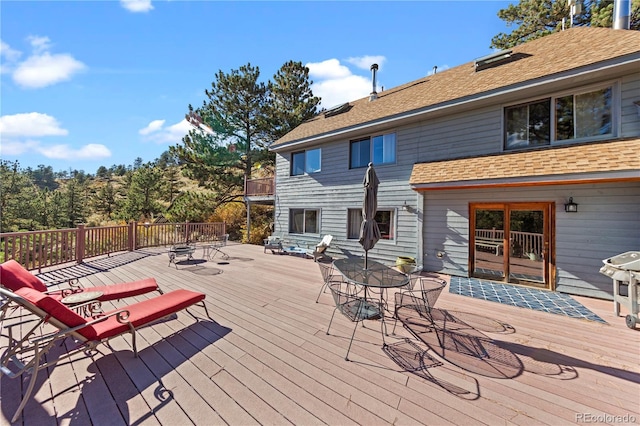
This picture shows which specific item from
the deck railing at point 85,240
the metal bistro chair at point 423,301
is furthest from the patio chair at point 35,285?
the metal bistro chair at point 423,301

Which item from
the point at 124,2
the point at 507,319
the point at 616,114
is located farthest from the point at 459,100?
the point at 124,2

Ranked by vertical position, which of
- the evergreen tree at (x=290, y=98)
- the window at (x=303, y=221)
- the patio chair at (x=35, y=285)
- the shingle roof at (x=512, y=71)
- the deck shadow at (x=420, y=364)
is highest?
the evergreen tree at (x=290, y=98)

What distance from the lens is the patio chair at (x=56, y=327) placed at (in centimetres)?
212

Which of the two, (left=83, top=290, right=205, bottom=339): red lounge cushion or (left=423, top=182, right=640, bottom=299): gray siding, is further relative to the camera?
(left=423, top=182, right=640, bottom=299): gray siding

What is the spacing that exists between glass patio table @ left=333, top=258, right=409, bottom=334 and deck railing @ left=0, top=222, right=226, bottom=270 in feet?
24.3

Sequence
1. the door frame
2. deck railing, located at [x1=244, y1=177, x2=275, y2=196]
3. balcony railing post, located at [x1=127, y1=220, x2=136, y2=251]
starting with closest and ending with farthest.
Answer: the door frame < balcony railing post, located at [x1=127, y1=220, x2=136, y2=251] < deck railing, located at [x1=244, y1=177, x2=275, y2=196]

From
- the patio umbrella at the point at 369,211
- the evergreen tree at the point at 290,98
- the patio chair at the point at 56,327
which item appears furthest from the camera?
the evergreen tree at the point at 290,98

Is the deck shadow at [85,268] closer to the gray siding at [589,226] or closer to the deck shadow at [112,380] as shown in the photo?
the deck shadow at [112,380]

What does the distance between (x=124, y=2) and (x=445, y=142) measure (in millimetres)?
9416

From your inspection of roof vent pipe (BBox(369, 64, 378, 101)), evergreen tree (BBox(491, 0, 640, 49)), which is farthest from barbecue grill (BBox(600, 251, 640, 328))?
evergreen tree (BBox(491, 0, 640, 49))

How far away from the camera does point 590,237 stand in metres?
5.20

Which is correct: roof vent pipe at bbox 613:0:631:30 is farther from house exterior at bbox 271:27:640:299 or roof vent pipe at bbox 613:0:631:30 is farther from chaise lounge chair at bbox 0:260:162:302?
chaise lounge chair at bbox 0:260:162:302

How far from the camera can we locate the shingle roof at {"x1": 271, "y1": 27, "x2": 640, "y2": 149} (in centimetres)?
527

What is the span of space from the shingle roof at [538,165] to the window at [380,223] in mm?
1670
